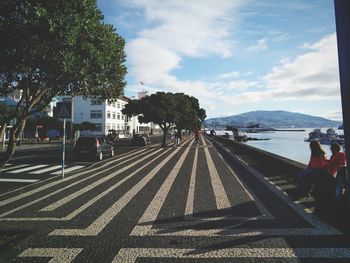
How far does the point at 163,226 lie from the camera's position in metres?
6.36

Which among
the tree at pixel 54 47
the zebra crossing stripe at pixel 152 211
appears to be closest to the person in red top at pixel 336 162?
the zebra crossing stripe at pixel 152 211

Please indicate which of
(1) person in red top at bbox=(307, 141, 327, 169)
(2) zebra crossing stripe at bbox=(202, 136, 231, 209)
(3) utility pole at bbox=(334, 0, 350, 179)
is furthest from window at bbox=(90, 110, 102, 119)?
(3) utility pole at bbox=(334, 0, 350, 179)

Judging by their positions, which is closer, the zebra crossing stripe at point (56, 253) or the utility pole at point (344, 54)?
the utility pole at point (344, 54)

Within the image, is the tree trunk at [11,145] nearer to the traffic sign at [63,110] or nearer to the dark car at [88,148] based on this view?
the traffic sign at [63,110]

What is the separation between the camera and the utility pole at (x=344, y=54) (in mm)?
2115

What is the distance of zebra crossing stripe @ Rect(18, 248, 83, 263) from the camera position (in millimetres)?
4695

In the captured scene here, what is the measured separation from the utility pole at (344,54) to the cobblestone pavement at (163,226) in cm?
330

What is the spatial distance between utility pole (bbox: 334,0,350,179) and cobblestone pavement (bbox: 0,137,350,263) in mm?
3300

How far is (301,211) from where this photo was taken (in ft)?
24.5


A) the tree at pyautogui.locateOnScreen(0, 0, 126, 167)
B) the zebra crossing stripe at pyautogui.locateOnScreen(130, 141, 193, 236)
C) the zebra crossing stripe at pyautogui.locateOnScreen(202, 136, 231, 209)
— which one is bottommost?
the zebra crossing stripe at pyautogui.locateOnScreen(202, 136, 231, 209)

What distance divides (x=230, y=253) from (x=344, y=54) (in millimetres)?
3840

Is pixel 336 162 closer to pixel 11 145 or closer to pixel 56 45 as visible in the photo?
pixel 56 45

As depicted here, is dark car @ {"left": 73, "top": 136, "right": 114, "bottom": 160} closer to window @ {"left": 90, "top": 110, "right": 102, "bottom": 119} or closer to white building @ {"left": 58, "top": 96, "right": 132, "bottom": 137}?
white building @ {"left": 58, "top": 96, "right": 132, "bottom": 137}

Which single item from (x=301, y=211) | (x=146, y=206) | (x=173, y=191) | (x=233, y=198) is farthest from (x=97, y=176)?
(x=301, y=211)
